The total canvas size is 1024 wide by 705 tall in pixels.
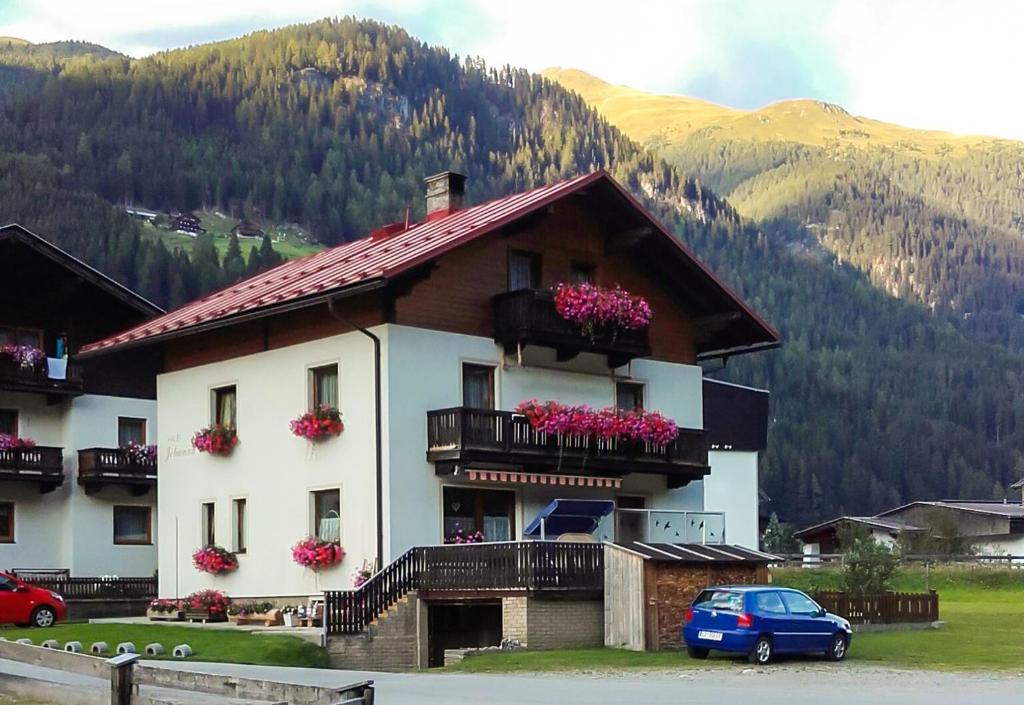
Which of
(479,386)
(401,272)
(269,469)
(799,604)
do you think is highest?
(401,272)

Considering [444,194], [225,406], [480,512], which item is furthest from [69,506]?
[480,512]

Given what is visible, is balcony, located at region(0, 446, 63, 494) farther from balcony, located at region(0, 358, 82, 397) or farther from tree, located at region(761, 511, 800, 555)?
tree, located at region(761, 511, 800, 555)

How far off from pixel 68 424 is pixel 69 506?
2.65 metres

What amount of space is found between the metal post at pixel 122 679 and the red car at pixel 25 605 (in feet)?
76.6

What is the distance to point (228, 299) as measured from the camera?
4012 centimetres

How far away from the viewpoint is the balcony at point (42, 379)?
4691cm

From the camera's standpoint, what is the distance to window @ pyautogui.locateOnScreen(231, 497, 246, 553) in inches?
1494

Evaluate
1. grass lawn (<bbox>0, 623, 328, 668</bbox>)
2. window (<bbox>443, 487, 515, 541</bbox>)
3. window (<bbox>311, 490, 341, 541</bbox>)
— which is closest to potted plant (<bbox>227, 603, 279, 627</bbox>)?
grass lawn (<bbox>0, 623, 328, 668</bbox>)

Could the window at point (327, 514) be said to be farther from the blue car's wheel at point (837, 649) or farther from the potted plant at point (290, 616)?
the blue car's wheel at point (837, 649)

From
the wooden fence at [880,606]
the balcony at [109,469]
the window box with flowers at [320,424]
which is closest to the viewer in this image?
the window box with flowers at [320,424]

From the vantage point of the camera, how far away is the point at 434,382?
34.8 meters

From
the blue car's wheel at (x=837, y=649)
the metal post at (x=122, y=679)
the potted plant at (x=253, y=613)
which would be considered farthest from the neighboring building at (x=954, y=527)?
the metal post at (x=122, y=679)

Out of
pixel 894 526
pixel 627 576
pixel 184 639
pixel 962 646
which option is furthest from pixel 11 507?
pixel 894 526

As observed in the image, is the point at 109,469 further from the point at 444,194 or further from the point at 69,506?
the point at 444,194
